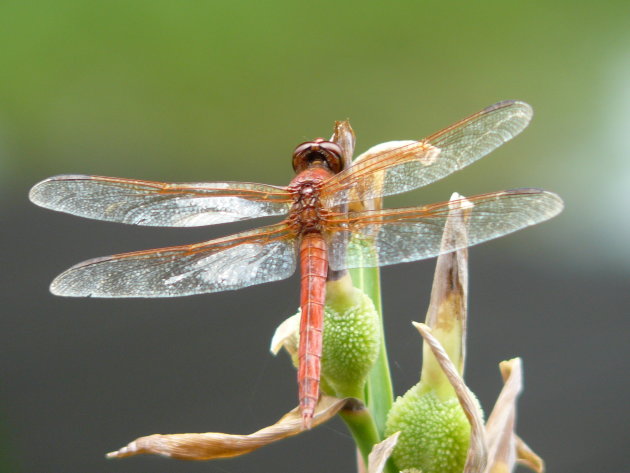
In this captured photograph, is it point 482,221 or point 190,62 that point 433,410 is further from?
point 190,62

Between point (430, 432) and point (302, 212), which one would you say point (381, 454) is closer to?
point (430, 432)

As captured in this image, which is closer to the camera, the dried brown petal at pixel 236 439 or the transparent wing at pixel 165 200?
the dried brown petal at pixel 236 439

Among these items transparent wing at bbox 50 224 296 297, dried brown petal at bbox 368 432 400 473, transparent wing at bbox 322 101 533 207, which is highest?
transparent wing at bbox 322 101 533 207

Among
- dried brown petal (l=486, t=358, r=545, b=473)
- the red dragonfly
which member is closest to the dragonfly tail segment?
the red dragonfly

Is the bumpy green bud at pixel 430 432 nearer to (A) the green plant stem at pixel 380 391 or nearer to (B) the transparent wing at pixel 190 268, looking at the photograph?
(A) the green plant stem at pixel 380 391

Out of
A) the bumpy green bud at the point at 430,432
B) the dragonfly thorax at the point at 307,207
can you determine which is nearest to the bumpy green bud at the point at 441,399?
the bumpy green bud at the point at 430,432

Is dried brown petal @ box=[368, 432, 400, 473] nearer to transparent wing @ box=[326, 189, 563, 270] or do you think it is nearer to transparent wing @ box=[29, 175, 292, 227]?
transparent wing @ box=[326, 189, 563, 270]
